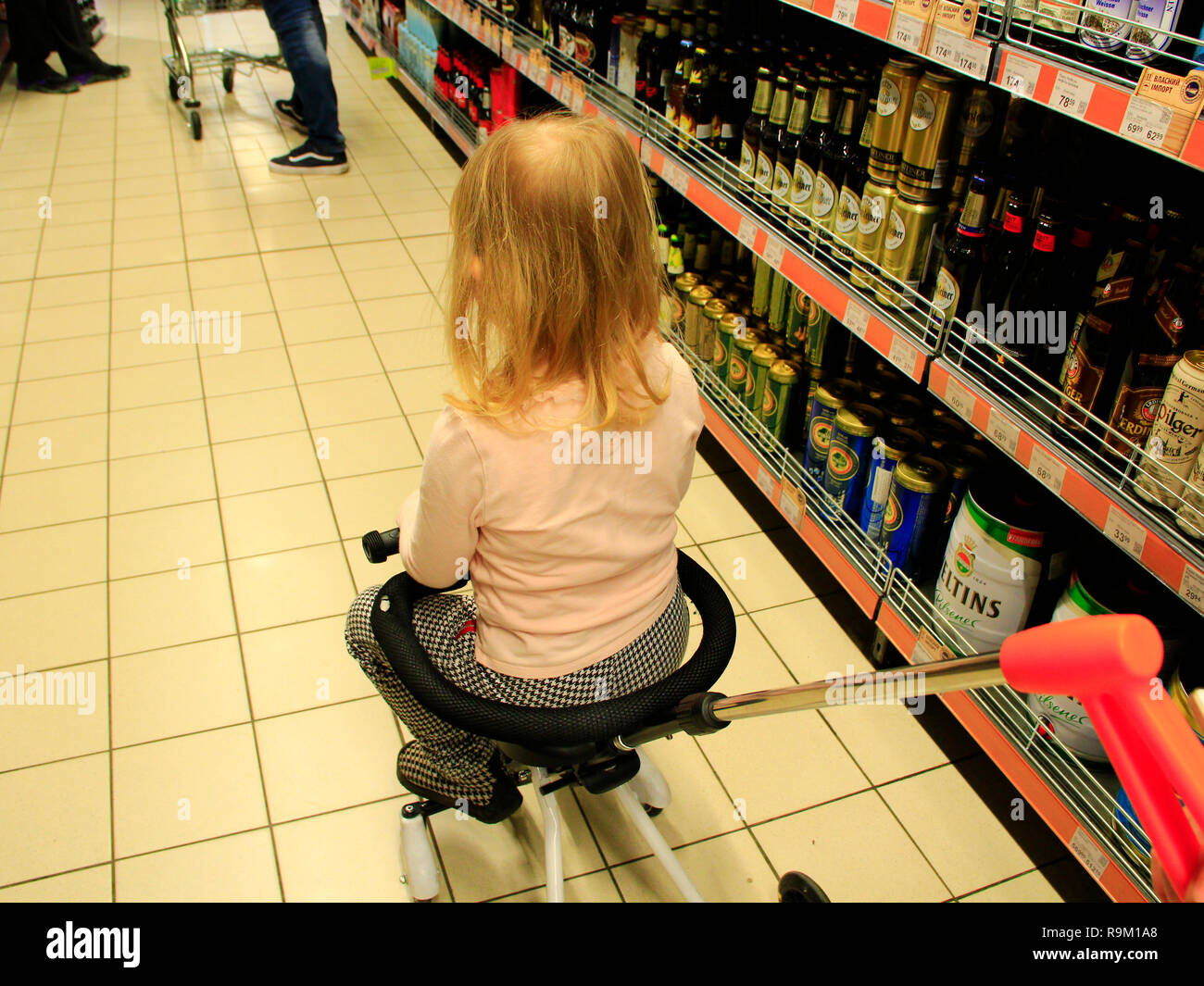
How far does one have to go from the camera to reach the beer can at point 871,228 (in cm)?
187

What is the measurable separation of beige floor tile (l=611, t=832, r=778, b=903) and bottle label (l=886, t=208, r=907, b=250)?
4.08ft

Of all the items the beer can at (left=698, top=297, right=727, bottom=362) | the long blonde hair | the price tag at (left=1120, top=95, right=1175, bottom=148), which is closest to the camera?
the long blonde hair

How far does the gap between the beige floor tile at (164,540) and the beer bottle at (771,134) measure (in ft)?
5.71

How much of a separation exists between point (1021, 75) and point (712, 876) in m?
1.49

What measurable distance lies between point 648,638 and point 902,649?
0.90 metres

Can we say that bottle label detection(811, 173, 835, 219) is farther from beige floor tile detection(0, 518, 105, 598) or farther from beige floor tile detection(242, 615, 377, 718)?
beige floor tile detection(0, 518, 105, 598)

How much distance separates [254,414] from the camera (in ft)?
9.94

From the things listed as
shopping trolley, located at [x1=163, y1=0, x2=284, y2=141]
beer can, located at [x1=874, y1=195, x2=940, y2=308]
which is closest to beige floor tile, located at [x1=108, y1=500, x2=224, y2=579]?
beer can, located at [x1=874, y1=195, x2=940, y2=308]

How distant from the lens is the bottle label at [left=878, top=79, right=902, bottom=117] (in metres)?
1.75

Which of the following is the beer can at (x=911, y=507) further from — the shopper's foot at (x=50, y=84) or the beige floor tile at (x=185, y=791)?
the shopper's foot at (x=50, y=84)

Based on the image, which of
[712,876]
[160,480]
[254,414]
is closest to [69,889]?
[712,876]

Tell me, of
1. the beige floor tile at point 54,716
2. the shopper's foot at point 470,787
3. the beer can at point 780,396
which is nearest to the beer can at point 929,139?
the beer can at point 780,396

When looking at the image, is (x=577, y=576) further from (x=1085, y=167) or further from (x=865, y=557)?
(x=1085, y=167)
